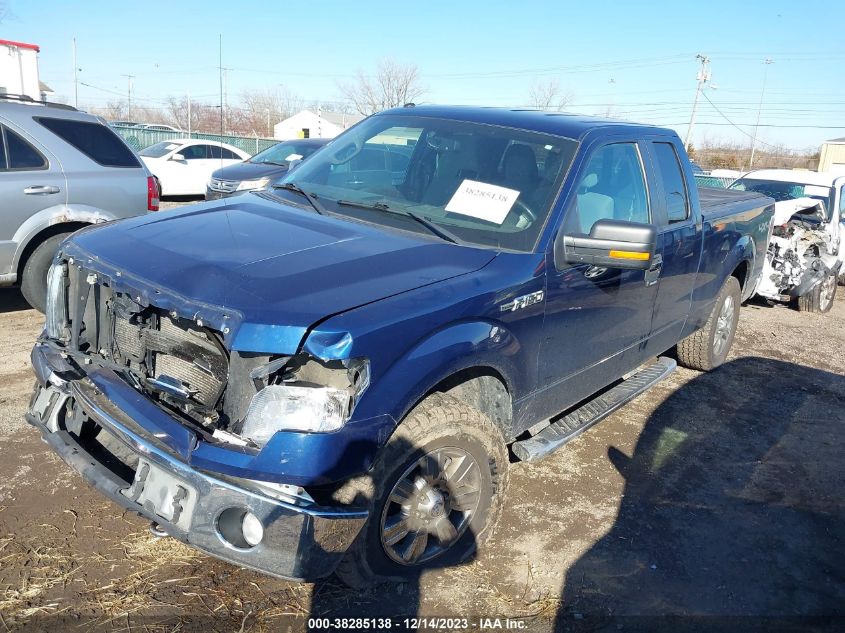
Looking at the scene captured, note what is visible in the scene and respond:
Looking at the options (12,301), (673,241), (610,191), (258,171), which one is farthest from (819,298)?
(12,301)

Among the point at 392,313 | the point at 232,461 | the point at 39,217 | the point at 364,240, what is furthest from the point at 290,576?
the point at 39,217

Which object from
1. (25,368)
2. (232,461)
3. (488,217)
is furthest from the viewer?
(25,368)

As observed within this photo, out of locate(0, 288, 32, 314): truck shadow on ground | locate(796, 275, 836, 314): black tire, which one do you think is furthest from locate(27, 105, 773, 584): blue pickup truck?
locate(796, 275, 836, 314): black tire

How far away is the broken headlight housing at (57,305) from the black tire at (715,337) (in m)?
4.74

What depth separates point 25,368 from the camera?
4953mm

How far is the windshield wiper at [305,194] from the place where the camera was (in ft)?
11.6

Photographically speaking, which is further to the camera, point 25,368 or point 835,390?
point 835,390

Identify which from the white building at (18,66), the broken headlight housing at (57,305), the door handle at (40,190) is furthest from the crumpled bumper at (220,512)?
the white building at (18,66)

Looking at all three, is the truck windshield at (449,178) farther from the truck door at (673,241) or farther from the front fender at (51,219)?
the front fender at (51,219)

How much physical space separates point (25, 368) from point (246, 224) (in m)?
2.87

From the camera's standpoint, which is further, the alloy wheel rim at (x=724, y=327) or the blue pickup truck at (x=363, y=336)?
the alloy wheel rim at (x=724, y=327)

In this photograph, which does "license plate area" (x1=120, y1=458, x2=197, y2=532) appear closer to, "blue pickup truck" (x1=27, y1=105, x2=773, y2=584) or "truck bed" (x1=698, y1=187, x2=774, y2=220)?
"blue pickup truck" (x1=27, y1=105, x2=773, y2=584)

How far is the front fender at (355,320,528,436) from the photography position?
7.95 ft

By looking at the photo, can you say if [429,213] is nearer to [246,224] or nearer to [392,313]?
[246,224]
